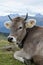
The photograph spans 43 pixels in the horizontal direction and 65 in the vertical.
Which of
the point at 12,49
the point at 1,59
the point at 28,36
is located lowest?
the point at 12,49

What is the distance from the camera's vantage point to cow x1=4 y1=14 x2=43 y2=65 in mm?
7670

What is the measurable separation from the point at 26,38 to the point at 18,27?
0.52 meters

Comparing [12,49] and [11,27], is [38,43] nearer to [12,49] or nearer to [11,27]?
[11,27]

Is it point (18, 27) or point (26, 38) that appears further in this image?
point (26, 38)

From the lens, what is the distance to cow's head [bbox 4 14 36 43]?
835cm

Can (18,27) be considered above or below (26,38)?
above

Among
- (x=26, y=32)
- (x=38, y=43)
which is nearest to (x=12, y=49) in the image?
(x=26, y=32)

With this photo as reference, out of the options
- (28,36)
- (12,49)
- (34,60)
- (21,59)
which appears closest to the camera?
(34,60)

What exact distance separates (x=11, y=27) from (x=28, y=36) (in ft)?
2.34

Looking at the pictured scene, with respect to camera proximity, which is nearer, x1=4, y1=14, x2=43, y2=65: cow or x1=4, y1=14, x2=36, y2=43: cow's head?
x1=4, y1=14, x2=43, y2=65: cow

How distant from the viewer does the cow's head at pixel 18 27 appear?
8.35 m

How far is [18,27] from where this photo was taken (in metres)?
8.48

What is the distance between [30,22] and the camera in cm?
888

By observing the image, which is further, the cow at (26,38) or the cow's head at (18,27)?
the cow's head at (18,27)
